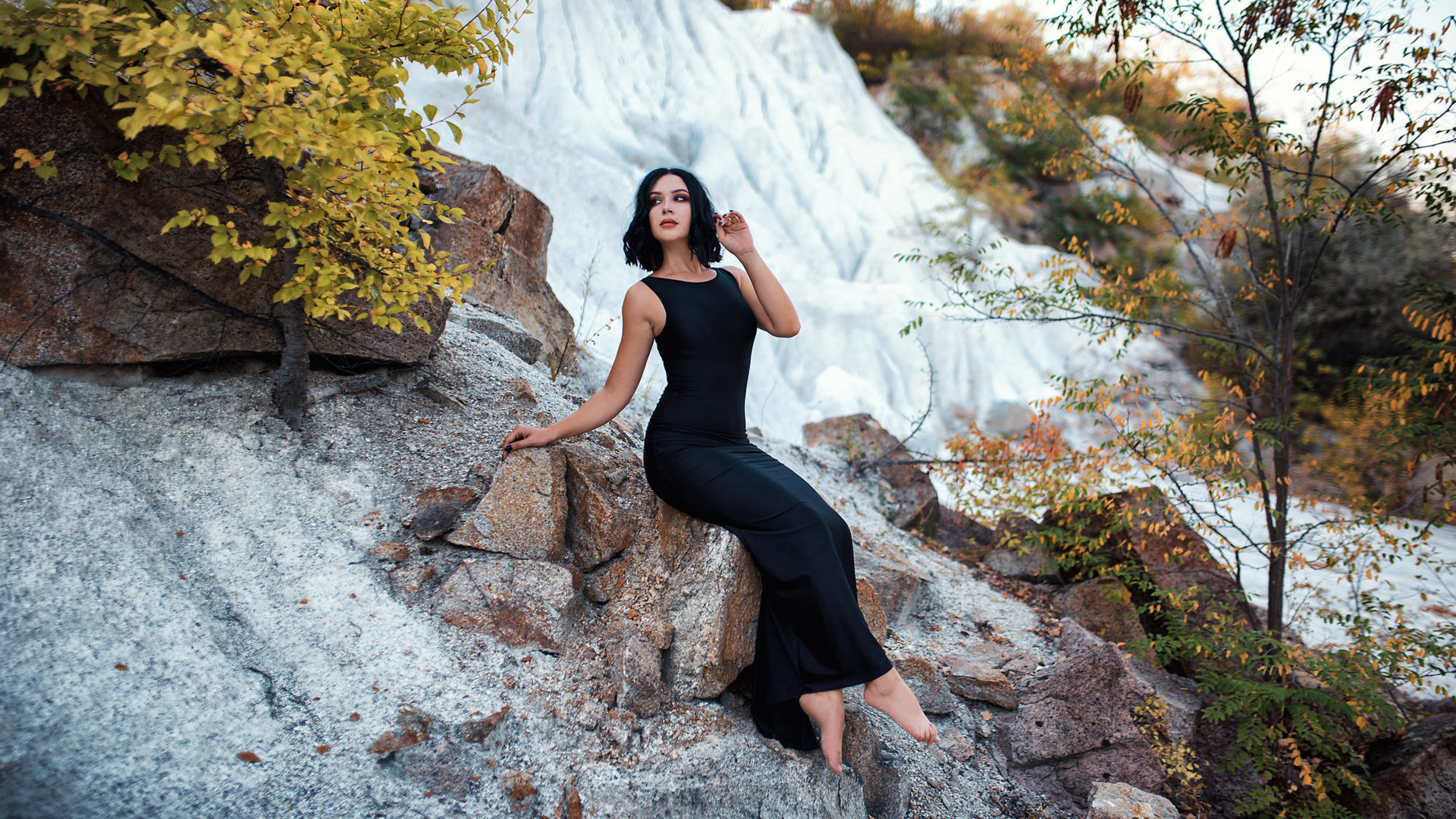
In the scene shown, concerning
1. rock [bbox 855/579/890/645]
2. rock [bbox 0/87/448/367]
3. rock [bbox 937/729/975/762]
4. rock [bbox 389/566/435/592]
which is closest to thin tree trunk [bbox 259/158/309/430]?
rock [bbox 0/87/448/367]

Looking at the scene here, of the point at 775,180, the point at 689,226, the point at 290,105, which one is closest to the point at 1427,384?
the point at 689,226

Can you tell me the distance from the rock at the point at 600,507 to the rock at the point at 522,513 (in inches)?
2.3

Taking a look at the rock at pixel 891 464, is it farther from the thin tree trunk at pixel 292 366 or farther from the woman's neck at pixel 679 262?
the thin tree trunk at pixel 292 366

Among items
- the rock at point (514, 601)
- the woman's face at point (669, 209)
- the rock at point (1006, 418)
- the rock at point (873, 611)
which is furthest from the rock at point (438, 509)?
the rock at point (1006, 418)

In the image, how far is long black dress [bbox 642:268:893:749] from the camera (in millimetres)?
2131

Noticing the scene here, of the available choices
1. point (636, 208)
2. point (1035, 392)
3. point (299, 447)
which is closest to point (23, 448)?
point (299, 447)

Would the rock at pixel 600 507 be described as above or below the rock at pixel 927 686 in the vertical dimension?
above

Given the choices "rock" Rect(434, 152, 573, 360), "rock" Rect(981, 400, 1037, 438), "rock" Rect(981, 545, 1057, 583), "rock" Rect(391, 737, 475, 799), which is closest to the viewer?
"rock" Rect(391, 737, 475, 799)

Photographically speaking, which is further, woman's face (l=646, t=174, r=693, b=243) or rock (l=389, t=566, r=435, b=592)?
woman's face (l=646, t=174, r=693, b=243)

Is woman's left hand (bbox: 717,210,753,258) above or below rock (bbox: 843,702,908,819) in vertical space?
above

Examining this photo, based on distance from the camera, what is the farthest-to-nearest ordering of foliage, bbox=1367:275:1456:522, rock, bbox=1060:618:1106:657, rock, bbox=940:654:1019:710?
rock, bbox=1060:618:1106:657 → rock, bbox=940:654:1019:710 → foliage, bbox=1367:275:1456:522

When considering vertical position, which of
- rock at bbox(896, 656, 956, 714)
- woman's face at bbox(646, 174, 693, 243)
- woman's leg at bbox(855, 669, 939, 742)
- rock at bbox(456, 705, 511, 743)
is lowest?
rock at bbox(456, 705, 511, 743)

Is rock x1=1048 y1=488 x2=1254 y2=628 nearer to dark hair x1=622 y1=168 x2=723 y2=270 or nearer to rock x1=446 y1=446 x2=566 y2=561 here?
dark hair x1=622 y1=168 x2=723 y2=270

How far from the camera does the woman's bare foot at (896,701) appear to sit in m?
2.10
